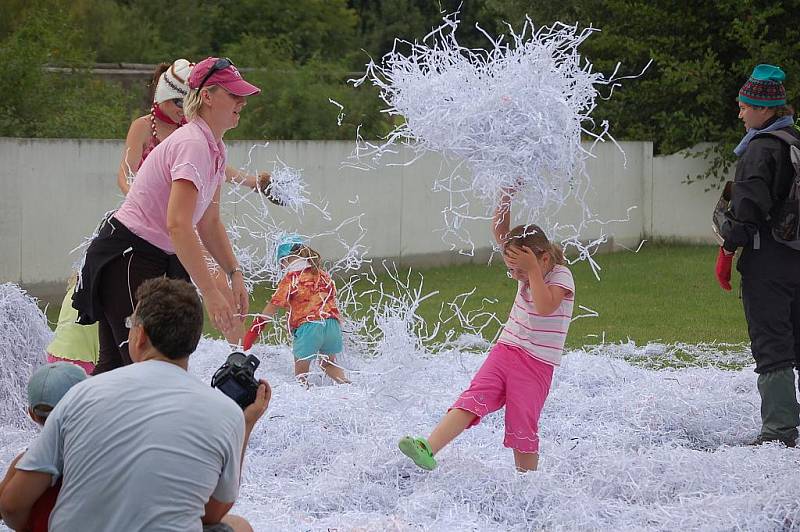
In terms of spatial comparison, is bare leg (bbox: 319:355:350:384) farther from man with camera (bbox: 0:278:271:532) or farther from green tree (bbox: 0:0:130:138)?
green tree (bbox: 0:0:130:138)

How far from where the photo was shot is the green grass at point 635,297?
933 centimetres

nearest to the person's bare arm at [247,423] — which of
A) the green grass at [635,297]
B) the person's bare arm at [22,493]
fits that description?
the person's bare arm at [22,493]

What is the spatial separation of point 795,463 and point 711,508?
0.75 m

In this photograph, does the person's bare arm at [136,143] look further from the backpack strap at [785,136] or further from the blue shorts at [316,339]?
the backpack strap at [785,136]

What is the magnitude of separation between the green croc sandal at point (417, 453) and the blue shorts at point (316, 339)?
2.38 metres

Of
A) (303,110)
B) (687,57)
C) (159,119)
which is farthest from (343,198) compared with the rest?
(159,119)

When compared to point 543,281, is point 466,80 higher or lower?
higher

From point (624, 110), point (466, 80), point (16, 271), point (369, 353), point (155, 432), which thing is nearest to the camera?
point (155, 432)

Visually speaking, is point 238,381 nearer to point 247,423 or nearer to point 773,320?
point 247,423

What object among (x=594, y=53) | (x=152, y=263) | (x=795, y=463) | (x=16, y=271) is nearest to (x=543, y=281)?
(x=795, y=463)

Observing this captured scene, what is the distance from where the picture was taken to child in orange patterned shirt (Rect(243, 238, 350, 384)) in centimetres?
729

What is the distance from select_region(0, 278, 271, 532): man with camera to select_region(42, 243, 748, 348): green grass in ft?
19.3

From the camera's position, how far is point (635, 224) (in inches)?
634

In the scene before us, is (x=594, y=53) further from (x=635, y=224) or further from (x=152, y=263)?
(x=152, y=263)
